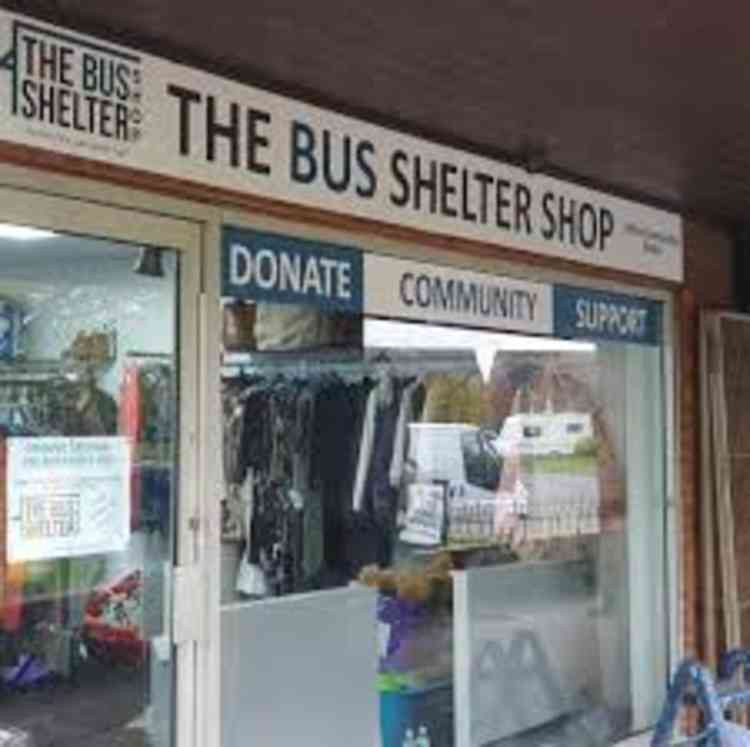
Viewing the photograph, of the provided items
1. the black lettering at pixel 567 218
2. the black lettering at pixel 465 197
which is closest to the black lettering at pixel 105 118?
the black lettering at pixel 465 197

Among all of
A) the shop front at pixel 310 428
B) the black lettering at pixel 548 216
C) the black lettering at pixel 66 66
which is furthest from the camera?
the black lettering at pixel 548 216

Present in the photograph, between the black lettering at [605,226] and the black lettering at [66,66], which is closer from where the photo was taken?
the black lettering at [66,66]

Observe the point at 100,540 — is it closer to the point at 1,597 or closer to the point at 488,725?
the point at 1,597

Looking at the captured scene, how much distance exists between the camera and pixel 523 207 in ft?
18.6

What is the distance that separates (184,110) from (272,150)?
0.41 meters

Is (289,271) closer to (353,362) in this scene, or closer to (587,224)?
(353,362)

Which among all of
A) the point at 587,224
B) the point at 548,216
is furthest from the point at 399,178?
the point at 587,224

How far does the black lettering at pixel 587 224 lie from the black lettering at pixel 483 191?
686 mm

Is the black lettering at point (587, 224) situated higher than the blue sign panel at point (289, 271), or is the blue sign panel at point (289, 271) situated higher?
the black lettering at point (587, 224)

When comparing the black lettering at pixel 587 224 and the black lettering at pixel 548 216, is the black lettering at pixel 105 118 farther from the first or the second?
A: the black lettering at pixel 587 224

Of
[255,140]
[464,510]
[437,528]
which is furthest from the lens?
[464,510]

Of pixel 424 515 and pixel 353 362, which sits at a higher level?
pixel 353 362

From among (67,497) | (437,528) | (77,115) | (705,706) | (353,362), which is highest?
(77,115)

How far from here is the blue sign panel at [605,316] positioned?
6.07m
